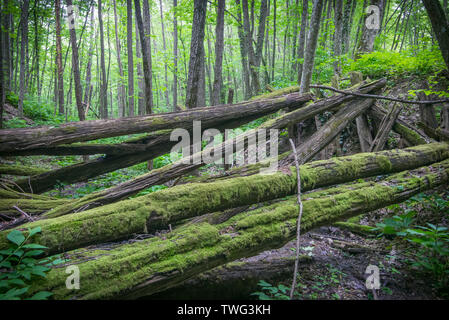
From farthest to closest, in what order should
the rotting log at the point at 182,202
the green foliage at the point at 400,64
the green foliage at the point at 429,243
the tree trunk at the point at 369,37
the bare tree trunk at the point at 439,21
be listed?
the tree trunk at the point at 369,37, the green foliage at the point at 400,64, the bare tree trunk at the point at 439,21, the green foliage at the point at 429,243, the rotting log at the point at 182,202

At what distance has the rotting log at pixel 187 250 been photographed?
1656 mm

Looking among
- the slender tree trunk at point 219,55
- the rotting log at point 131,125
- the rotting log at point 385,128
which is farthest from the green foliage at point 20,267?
the slender tree trunk at point 219,55

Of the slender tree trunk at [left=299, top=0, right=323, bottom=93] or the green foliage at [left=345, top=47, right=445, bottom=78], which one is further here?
the green foliage at [left=345, top=47, right=445, bottom=78]

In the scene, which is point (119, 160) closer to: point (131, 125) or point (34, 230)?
point (131, 125)

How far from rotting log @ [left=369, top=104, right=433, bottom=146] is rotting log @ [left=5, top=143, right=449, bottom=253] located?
1.71 meters

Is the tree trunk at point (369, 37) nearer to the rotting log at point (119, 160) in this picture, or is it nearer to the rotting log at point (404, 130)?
the rotting log at point (404, 130)

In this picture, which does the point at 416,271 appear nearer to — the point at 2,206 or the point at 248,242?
the point at 248,242

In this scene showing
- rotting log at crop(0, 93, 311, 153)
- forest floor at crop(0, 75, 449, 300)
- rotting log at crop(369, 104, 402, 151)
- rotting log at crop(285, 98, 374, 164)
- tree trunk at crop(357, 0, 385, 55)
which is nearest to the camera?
forest floor at crop(0, 75, 449, 300)

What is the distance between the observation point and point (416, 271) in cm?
261

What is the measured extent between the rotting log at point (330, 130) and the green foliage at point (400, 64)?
2.07 m

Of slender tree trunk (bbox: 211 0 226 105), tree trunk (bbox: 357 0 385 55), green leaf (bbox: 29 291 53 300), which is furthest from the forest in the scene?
tree trunk (bbox: 357 0 385 55)

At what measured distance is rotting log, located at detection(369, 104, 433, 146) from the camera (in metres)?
4.59

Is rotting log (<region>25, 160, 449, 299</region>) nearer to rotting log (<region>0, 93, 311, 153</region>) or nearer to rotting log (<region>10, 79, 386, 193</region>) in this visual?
rotting log (<region>10, 79, 386, 193</region>)

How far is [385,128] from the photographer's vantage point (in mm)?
4867
